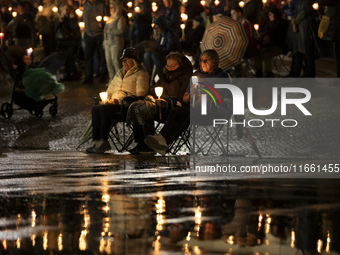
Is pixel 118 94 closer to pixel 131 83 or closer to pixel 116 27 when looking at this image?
pixel 131 83

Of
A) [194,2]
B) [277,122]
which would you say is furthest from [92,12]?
[277,122]

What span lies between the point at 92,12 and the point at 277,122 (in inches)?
276

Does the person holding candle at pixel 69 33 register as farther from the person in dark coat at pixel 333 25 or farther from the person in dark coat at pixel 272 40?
the person in dark coat at pixel 333 25

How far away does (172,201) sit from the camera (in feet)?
20.3

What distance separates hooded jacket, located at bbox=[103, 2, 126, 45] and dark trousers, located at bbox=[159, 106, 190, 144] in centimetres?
680

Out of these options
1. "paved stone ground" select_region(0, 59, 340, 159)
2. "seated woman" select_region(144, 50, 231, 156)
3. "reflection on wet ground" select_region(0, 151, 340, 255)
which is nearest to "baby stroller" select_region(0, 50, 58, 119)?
"paved stone ground" select_region(0, 59, 340, 159)

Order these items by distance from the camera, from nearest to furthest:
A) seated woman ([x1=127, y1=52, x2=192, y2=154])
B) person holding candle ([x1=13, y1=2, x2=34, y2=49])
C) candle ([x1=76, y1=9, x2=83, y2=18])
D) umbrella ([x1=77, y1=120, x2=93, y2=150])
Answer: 1. seated woman ([x1=127, y1=52, x2=192, y2=154])
2. umbrella ([x1=77, y1=120, x2=93, y2=150])
3. candle ([x1=76, y1=9, x2=83, y2=18])
4. person holding candle ([x1=13, y1=2, x2=34, y2=49])

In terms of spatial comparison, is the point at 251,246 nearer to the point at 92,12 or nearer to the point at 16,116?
the point at 16,116

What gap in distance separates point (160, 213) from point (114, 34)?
36.9 ft

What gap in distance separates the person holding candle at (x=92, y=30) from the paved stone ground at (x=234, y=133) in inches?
65.9

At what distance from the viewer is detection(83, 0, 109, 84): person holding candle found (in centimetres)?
1753

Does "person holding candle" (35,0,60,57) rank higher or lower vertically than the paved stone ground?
higher

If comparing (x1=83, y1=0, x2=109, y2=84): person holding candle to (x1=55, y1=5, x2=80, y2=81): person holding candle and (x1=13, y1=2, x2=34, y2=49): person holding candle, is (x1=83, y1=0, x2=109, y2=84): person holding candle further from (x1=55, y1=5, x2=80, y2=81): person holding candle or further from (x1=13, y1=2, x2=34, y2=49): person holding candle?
(x1=13, y1=2, x2=34, y2=49): person holding candle

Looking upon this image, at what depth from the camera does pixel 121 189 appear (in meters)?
6.91
